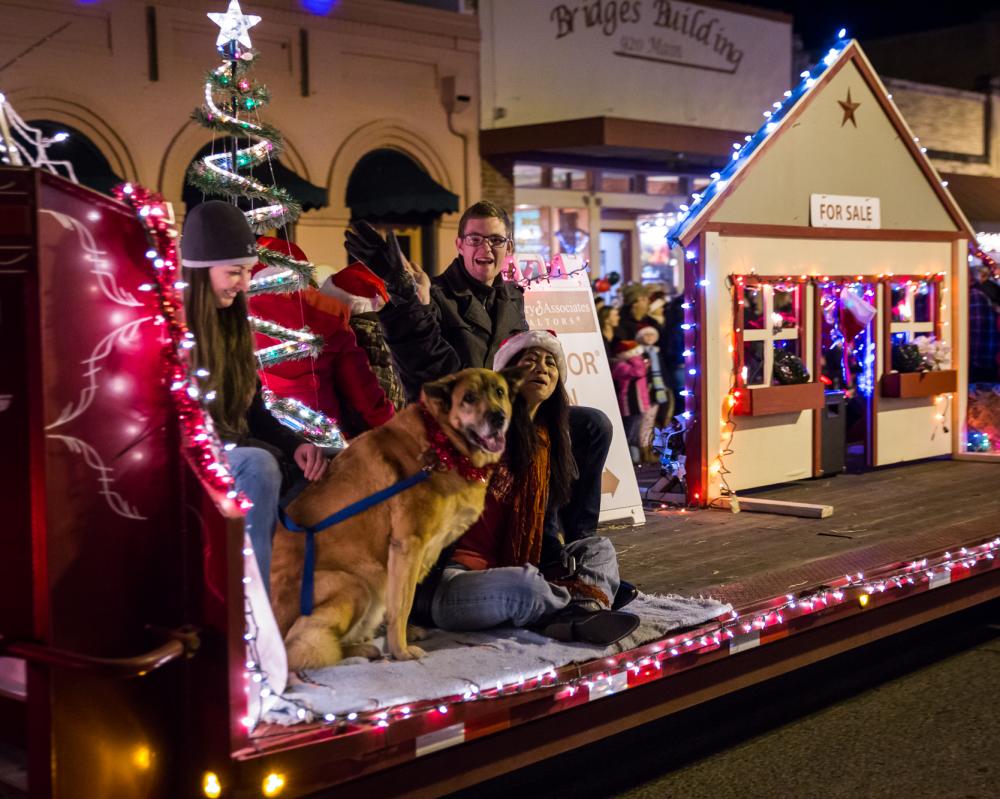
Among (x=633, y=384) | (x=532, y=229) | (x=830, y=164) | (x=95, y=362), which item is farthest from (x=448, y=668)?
(x=532, y=229)

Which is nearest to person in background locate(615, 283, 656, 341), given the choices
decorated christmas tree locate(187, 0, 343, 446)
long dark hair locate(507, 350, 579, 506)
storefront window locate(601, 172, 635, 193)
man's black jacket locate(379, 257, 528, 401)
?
man's black jacket locate(379, 257, 528, 401)

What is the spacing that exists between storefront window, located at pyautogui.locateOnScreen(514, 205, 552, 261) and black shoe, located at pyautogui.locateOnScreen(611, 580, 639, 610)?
13828 mm

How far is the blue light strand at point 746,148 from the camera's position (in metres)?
7.85

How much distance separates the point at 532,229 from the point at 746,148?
1085 centimetres

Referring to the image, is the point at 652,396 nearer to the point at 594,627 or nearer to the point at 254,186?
the point at 254,186

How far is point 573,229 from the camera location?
1975 centimetres

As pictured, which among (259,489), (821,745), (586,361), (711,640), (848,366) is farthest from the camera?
(848,366)

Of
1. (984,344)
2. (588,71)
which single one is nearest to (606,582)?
(984,344)

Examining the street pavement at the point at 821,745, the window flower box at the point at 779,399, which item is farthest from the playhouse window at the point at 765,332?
the street pavement at the point at 821,745

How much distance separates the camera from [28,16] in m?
12.6

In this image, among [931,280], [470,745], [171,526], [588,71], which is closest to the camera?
[171,526]

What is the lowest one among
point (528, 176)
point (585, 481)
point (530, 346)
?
point (585, 481)

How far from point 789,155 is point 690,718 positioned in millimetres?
4409

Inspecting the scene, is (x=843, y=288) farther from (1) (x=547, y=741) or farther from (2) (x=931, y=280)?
(1) (x=547, y=741)
